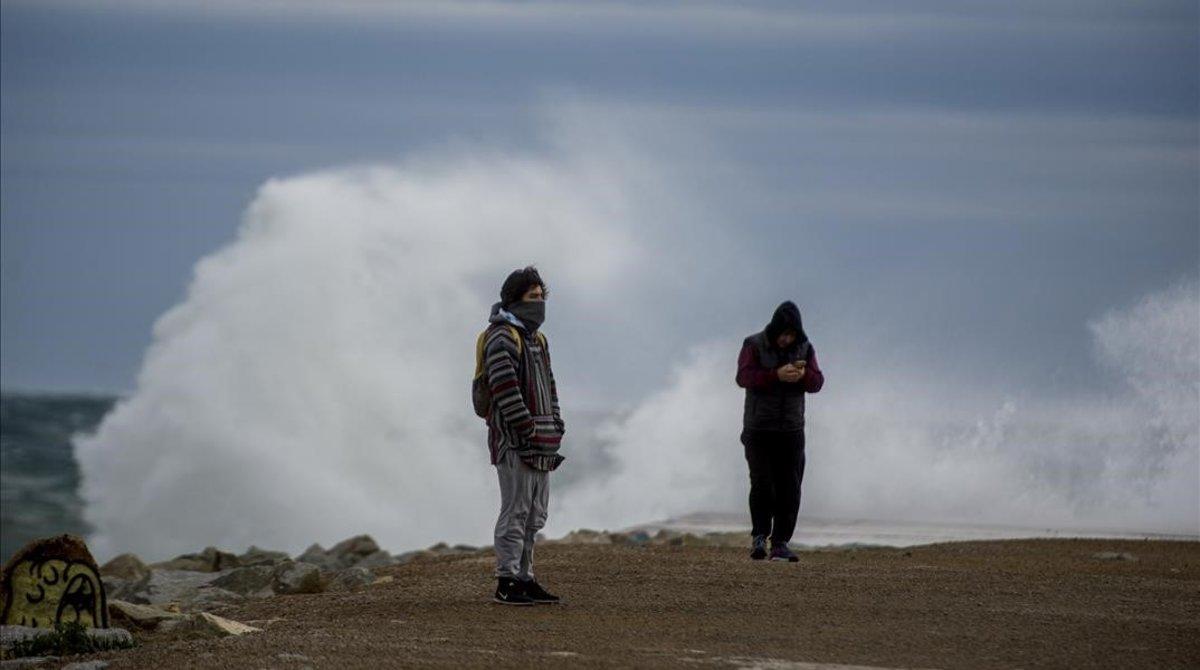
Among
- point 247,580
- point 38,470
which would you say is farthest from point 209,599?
point 38,470

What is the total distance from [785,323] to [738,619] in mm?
3570

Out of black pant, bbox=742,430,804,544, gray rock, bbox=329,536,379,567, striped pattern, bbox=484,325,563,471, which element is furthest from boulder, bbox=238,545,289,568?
striped pattern, bbox=484,325,563,471

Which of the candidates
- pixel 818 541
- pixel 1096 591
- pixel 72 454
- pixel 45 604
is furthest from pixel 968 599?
pixel 72 454

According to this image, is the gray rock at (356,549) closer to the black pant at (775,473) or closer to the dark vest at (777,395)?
the black pant at (775,473)

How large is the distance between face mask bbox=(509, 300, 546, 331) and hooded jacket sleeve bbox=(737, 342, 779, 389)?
3.25 meters

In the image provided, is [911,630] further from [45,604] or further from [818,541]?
[818,541]

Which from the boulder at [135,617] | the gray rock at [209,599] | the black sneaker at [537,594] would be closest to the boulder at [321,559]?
the gray rock at [209,599]

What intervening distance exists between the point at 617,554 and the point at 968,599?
4294 millimetres

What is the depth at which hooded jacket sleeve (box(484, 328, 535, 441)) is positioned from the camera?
11.1 m

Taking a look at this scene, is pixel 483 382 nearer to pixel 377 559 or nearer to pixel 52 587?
pixel 52 587

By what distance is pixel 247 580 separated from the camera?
1573 cm

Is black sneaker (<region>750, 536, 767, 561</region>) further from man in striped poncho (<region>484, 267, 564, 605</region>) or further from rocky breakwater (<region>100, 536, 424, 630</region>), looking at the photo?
man in striped poncho (<region>484, 267, 564, 605</region>)

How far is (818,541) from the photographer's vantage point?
2134cm

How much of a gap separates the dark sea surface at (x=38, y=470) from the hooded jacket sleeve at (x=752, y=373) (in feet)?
86.8
